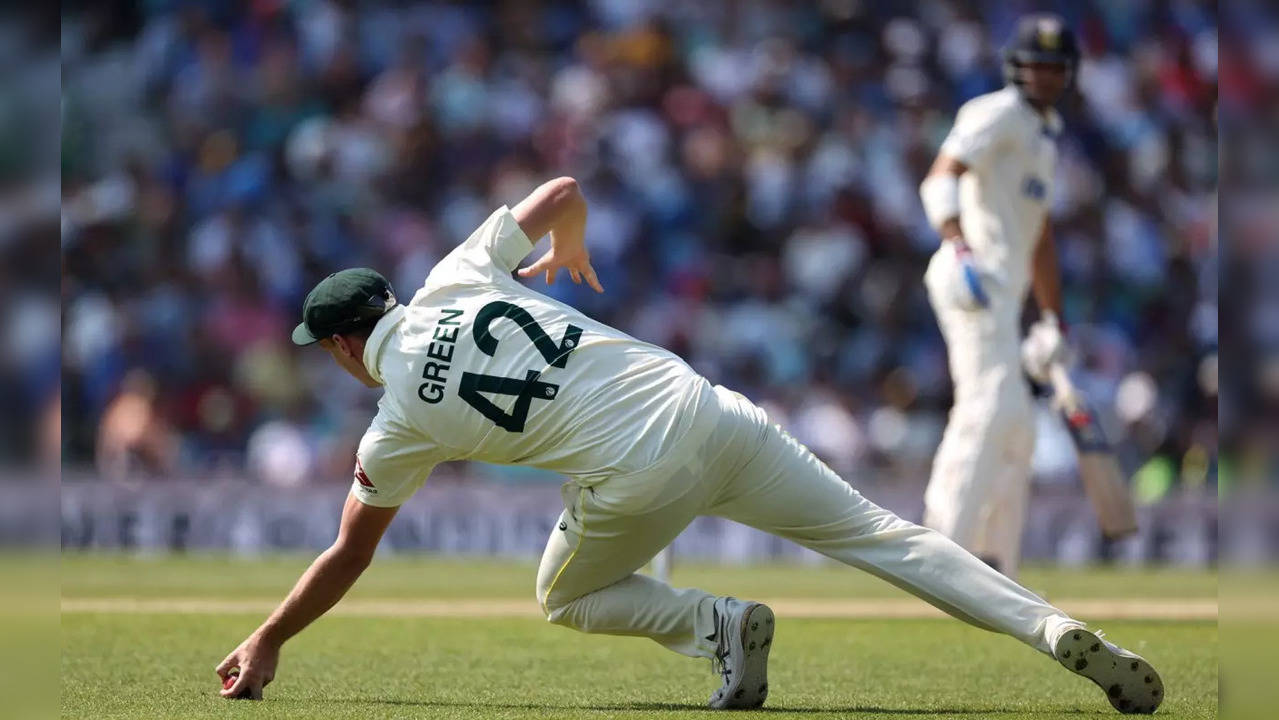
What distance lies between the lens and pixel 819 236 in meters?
18.7

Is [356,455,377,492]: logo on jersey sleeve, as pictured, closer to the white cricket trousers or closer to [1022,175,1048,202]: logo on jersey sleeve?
the white cricket trousers

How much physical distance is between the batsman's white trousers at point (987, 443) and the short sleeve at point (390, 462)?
394 centimetres

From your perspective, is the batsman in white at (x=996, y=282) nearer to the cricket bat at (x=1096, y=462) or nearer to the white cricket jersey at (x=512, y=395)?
the cricket bat at (x=1096, y=462)

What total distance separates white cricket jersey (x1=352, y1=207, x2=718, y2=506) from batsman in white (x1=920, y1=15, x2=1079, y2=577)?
3468 mm

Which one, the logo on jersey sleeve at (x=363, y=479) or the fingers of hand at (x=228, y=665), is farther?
the fingers of hand at (x=228, y=665)

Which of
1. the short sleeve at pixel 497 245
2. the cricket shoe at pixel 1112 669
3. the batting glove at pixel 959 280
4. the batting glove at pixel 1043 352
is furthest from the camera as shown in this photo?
the batting glove at pixel 1043 352

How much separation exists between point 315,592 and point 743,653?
1.45 m

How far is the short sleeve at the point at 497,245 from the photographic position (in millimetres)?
5793

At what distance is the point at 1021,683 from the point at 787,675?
91cm

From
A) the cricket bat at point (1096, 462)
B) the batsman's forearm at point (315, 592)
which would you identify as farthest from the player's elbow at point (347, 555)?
the cricket bat at point (1096, 462)

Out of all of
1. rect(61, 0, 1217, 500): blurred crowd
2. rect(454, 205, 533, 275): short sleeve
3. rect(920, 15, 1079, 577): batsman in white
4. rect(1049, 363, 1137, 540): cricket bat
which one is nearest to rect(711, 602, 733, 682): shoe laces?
rect(454, 205, 533, 275): short sleeve

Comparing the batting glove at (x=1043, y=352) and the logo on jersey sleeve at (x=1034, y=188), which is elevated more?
the logo on jersey sleeve at (x=1034, y=188)

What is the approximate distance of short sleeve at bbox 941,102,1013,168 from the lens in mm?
9086

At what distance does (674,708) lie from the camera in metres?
5.89
